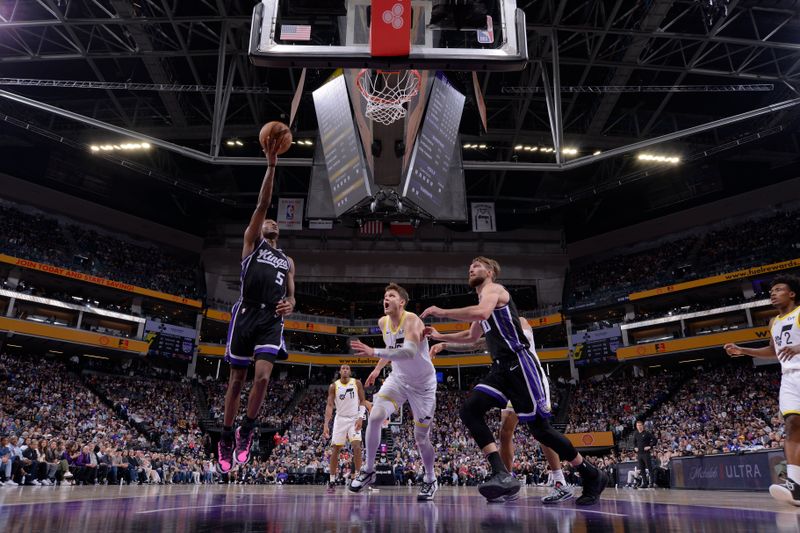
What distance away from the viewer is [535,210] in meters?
33.0

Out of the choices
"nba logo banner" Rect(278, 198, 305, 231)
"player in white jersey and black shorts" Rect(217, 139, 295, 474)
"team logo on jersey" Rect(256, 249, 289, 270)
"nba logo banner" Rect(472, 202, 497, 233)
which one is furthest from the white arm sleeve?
"nba logo banner" Rect(472, 202, 497, 233)

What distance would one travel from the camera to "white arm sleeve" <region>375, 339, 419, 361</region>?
4.98 m

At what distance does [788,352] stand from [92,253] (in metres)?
34.8

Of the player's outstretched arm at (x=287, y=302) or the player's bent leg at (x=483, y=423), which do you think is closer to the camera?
the player's bent leg at (x=483, y=423)

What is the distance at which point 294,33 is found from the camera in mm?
6066

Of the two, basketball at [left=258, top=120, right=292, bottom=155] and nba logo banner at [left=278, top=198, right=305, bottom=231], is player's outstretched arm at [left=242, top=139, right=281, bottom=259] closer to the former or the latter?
basketball at [left=258, top=120, right=292, bottom=155]

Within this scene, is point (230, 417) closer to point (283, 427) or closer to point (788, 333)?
point (788, 333)

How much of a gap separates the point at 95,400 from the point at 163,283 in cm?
949

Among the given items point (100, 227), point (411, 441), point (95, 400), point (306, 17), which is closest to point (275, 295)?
point (306, 17)

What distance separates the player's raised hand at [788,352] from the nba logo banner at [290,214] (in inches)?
791

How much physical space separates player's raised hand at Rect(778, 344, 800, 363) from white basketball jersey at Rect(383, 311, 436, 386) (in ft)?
11.1

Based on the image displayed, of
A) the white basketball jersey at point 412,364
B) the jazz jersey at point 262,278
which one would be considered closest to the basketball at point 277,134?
the jazz jersey at point 262,278

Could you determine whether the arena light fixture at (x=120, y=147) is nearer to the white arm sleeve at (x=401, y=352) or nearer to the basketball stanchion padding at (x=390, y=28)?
the basketball stanchion padding at (x=390, y=28)

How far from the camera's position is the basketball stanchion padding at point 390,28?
5707 millimetres
